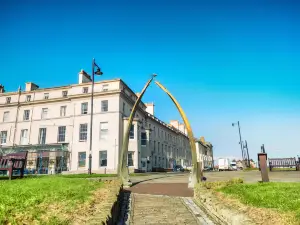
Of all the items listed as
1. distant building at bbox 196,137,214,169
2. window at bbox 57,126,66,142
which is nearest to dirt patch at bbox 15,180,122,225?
window at bbox 57,126,66,142

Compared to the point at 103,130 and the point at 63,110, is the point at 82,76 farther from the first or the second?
the point at 103,130

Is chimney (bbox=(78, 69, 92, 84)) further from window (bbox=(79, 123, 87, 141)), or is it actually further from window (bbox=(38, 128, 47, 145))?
window (bbox=(38, 128, 47, 145))

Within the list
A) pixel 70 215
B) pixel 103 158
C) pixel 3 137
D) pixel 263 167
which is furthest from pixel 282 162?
pixel 3 137

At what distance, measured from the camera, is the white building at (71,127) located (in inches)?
1483

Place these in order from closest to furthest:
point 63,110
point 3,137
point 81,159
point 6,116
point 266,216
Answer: point 266,216, point 81,159, point 63,110, point 3,137, point 6,116

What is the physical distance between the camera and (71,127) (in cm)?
3981

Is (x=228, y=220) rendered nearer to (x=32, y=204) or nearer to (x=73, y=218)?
(x=73, y=218)

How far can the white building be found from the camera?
37656 millimetres

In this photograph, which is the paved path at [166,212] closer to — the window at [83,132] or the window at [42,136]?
the window at [83,132]

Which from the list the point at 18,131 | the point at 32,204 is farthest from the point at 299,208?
the point at 18,131

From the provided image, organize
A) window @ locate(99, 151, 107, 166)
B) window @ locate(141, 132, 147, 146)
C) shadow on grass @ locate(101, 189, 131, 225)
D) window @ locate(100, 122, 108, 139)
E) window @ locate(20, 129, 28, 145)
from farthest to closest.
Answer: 1. window @ locate(141, 132, 147, 146)
2. window @ locate(20, 129, 28, 145)
3. window @ locate(100, 122, 108, 139)
4. window @ locate(99, 151, 107, 166)
5. shadow on grass @ locate(101, 189, 131, 225)

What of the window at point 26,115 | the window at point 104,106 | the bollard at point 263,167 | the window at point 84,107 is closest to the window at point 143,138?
the window at point 104,106

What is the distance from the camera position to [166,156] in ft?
186

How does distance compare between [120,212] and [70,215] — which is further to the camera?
[120,212]
